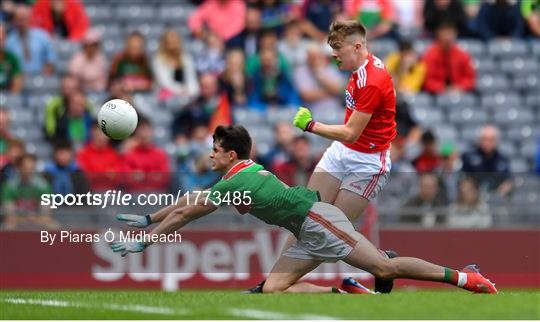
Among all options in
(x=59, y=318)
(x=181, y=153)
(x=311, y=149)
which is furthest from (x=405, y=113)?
(x=59, y=318)

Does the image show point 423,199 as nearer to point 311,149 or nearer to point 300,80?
point 311,149

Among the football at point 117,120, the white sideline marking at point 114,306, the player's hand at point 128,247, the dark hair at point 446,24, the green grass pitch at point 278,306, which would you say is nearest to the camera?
the green grass pitch at point 278,306

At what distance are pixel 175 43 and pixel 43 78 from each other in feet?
6.62

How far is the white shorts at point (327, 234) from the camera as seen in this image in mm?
11664

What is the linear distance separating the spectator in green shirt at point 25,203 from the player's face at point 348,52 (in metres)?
5.47

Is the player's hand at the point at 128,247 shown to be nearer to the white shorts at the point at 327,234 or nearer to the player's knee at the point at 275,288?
the player's knee at the point at 275,288

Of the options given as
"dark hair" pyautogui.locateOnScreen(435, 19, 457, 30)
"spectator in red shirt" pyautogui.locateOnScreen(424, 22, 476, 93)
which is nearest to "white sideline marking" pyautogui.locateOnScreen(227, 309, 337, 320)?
"spectator in red shirt" pyautogui.locateOnScreen(424, 22, 476, 93)

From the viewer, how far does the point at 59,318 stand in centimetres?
988

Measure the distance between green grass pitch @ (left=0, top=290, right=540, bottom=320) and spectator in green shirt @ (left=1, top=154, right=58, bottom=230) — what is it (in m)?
4.64

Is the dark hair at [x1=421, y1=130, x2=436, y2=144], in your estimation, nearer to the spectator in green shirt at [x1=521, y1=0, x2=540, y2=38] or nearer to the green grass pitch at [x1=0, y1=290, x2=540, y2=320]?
the spectator in green shirt at [x1=521, y1=0, x2=540, y2=38]

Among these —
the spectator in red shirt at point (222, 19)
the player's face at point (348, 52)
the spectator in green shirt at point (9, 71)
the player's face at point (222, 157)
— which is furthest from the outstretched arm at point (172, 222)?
the spectator in red shirt at point (222, 19)

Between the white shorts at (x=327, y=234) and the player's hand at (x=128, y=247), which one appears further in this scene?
the white shorts at (x=327, y=234)

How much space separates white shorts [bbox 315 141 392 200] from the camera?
12211 mm

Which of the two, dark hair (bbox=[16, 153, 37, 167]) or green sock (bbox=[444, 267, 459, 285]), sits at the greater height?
dark hair (bbox=[16, 153, 37, 167])
